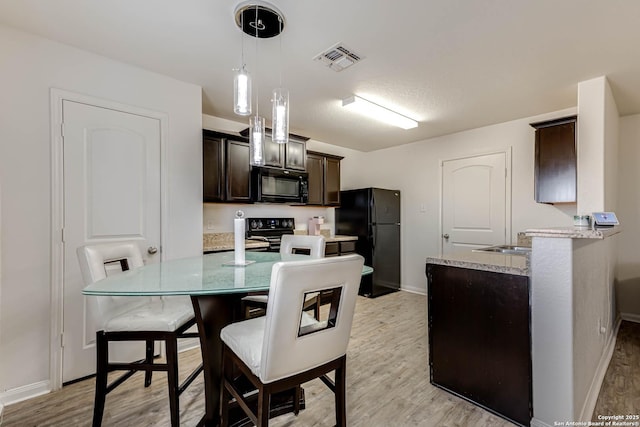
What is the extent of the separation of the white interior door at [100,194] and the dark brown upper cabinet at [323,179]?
2.17m

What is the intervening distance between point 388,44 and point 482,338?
6.82 ft

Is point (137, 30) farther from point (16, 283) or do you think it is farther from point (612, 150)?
point (612, 150)

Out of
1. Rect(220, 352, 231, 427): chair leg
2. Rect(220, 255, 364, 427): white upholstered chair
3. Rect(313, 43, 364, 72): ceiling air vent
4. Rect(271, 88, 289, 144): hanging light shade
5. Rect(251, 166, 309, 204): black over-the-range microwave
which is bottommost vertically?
Rect(220, 352, 231, 427): chair leg

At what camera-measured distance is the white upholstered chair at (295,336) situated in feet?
3.52

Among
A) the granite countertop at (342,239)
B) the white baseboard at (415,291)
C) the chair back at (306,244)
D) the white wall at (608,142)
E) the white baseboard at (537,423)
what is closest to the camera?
the white baseboard at (537,423)

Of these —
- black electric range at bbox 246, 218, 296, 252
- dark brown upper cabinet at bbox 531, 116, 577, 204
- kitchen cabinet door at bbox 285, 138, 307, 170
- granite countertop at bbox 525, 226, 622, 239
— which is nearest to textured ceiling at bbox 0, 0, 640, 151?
dark brown upper cabinet at bbox 531, 116, 577, 204

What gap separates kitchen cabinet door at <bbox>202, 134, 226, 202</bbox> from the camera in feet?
10.3

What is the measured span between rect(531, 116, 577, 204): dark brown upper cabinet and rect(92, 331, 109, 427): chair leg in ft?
13.0

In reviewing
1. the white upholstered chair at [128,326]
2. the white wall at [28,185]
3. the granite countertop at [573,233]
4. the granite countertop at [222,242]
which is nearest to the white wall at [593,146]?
the granite countertop at [573,233]

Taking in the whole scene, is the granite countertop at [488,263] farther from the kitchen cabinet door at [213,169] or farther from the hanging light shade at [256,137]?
the kitchen cabinet door at [213,169]

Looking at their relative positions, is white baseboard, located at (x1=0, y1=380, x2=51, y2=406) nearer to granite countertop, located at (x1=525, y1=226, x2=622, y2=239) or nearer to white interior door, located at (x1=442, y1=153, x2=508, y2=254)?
granite countertop, located at (x1=525, y1=226, x2=622, y2=239)

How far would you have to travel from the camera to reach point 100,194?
224cm

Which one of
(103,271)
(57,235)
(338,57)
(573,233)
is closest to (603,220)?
(573,233)

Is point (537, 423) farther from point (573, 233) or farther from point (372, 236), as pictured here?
point (372, 236)
